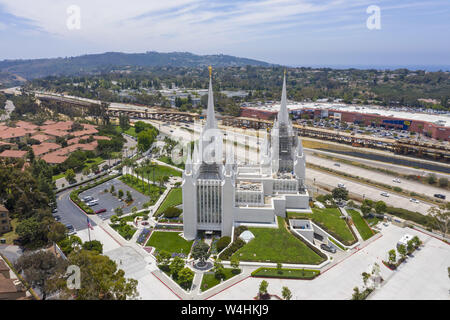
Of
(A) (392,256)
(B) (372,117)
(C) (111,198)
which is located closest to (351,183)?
(A) (392,256)

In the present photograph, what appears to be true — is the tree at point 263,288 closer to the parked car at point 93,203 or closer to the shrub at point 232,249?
the shrub at point 232,249

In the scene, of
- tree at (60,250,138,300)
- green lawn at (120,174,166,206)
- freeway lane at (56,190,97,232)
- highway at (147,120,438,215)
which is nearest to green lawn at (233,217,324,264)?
tree at (60,250,138,300)

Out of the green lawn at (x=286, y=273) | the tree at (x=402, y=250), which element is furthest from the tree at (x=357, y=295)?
the tree at (x=402, y=250)

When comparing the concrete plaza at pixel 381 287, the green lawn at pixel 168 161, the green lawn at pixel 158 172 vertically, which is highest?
the green lawn at pixel 168 161

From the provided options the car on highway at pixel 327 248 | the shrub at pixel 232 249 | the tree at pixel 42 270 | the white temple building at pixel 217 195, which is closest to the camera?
the tree at pixel 42 270

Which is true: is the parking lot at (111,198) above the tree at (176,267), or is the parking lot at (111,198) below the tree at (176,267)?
above
